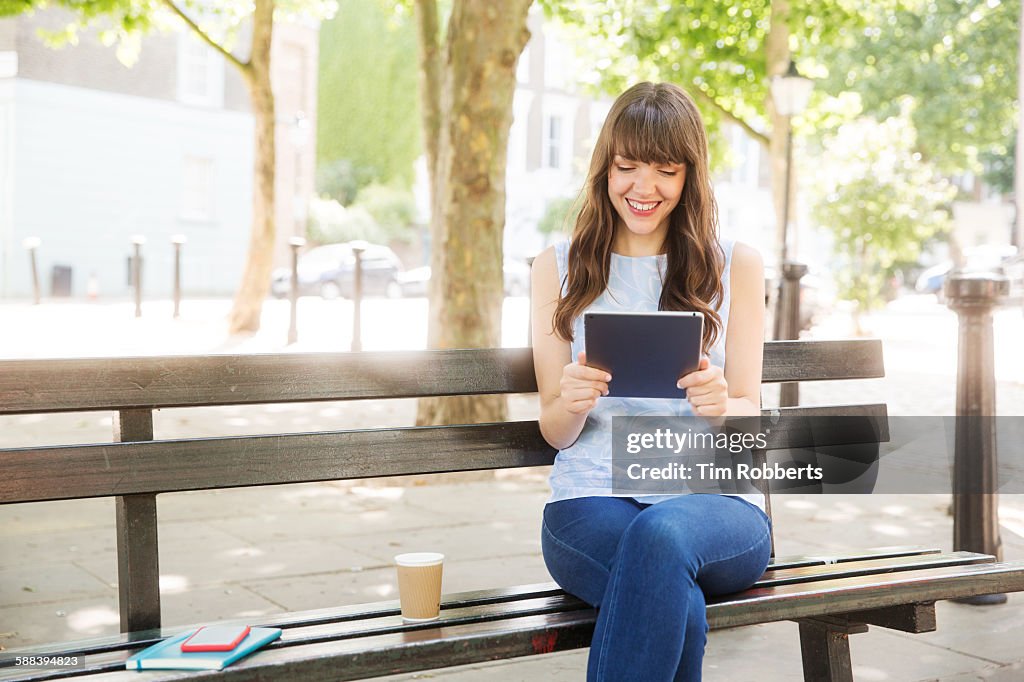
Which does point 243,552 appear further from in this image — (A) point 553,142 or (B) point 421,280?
(A) point 553,142

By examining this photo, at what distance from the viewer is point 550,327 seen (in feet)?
10.1

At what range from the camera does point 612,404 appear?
301 centimetres

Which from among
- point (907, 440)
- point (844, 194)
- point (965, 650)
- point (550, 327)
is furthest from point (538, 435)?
point (844, 194)

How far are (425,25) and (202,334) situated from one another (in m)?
6.34

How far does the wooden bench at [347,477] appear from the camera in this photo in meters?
2.48

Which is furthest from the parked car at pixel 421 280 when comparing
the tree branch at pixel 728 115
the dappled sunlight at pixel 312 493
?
the dappled sunlight at pixel 312 493

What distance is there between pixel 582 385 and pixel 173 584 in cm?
256

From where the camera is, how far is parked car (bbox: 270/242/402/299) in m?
29.7

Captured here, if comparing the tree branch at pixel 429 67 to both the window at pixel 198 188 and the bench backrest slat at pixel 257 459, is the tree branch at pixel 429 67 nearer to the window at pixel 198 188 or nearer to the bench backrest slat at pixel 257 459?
the bench backrest slat at pixel 257 459

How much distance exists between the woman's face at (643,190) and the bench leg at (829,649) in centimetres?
110

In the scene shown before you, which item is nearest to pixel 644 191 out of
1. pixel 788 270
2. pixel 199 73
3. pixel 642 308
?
pixel 642 308

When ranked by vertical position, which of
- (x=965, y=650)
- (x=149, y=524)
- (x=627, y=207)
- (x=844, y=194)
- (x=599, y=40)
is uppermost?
(x=599, y=40)

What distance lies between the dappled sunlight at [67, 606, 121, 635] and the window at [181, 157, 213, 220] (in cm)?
2731

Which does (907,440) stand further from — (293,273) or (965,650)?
(293,273)
